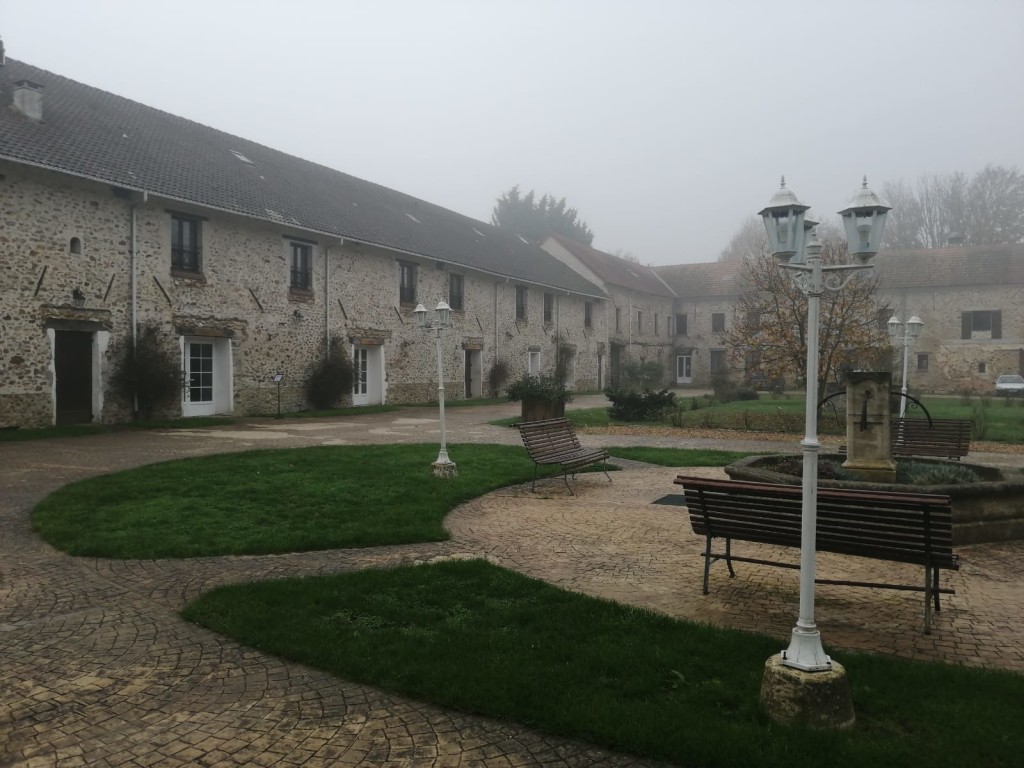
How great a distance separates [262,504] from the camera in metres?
7.56

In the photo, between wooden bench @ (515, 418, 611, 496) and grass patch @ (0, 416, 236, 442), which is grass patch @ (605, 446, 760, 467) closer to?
wooden bench @ (515, 418, 611, 496)

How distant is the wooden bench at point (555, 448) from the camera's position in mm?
9109

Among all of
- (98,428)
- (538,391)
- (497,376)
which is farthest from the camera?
(497,376)

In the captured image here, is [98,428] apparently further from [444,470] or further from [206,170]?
[444,470]

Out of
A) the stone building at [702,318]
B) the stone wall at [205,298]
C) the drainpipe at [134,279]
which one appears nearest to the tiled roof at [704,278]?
the stone building at [702,318]

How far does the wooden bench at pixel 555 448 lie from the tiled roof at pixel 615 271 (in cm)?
2911

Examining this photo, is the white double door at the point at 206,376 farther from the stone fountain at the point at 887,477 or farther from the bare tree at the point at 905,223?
the bare tree at the point at 905,223

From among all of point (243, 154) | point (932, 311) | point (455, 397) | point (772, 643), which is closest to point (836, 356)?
point (455, 397)

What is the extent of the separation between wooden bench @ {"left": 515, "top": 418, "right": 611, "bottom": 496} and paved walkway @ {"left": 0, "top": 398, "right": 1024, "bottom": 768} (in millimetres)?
1075

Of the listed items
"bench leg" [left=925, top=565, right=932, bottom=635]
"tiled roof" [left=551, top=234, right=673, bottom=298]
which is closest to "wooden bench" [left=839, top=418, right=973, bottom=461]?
"bench leg" [left=925, top=565, right=932, bottom=635]

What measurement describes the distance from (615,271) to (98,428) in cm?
3137

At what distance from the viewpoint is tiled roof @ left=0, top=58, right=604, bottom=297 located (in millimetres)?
15516

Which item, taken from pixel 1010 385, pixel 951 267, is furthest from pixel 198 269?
pixel 951 267

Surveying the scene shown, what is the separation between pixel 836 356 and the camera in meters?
18.1
